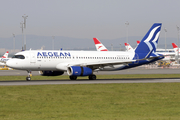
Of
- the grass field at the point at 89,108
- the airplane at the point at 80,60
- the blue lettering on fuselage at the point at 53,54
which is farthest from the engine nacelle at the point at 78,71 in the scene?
the grass field at the point at 89,108

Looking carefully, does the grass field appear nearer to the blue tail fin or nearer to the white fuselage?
the white fuselage

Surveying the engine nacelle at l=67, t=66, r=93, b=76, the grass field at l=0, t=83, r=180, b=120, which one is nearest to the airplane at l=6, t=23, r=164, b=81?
the engine nacelle at l=67, t=66, r=93, b=76

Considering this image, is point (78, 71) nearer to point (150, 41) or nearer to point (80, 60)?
point (80, 60)

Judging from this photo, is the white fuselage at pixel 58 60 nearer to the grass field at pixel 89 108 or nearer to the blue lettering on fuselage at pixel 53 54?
the blue lettering on fuselage at pixel 53 54

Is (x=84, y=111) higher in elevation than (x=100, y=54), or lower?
lower

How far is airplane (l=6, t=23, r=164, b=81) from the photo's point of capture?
41344 mm

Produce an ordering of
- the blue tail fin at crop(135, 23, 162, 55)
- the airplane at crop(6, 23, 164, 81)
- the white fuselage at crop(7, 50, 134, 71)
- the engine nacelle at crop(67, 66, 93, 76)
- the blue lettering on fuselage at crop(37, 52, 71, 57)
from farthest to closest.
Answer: the blue tail fin at crop(135, 23, 162, 55) → the blue lettering on fuselage at crop(37, 52, 71, 57) → the airplane at crop(6, 23, 164, 81) → the white fuselage at crop(7, 50, 134, 71) → the engine nacelle at crop(67, 66, 93, 76)

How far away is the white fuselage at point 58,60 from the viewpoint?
135 ft

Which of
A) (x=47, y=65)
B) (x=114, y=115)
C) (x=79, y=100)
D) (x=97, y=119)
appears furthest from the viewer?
(x=47, y=65)

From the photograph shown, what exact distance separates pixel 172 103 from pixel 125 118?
6542 mm

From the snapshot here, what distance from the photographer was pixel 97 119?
48.6ft

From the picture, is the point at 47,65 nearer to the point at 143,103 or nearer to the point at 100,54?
the point at 100,54

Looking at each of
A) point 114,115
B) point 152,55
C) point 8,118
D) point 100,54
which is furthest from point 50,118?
point 152,55

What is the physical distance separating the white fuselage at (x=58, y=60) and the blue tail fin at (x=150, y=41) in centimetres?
516
